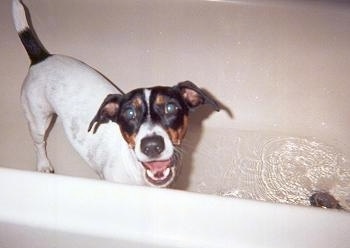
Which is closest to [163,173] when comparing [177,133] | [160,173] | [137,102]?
[160,173]

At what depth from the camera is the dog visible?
1.26 meters

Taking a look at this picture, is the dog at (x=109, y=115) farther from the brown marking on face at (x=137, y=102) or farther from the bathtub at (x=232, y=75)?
the bathtub at (x=232, y=75)

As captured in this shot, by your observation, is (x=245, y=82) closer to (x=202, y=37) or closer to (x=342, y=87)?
(x=202, y=37)

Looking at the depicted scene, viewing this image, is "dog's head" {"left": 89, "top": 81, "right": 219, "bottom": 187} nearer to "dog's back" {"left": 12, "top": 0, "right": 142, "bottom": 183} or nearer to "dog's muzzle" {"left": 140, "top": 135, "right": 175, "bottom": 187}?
"dog's muzzle" {"left": 140, "top": 135, "right": 175, "bottom": 187}

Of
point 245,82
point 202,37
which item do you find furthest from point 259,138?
point 202,37

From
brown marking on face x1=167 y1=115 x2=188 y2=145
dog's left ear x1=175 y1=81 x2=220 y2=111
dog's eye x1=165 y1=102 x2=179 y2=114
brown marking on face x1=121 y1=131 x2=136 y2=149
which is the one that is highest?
dog's left ear x1=175 y1=81 x2=220 y2=111

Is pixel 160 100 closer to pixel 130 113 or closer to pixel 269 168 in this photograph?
pixel 130 113

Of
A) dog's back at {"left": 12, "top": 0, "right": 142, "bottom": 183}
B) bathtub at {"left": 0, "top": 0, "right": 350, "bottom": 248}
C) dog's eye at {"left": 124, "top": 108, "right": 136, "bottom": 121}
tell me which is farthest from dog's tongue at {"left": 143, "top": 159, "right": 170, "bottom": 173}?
bathtub at {"left": 0, "top": 0, "right": 350, "bottom": 248}

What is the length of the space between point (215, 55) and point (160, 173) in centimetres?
88

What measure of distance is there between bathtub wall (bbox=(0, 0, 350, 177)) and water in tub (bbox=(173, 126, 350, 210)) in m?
0.06

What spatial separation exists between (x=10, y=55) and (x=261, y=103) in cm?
129

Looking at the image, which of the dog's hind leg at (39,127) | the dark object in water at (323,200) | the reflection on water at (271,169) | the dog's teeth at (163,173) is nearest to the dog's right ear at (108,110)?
the dog's teeth at (163,173)

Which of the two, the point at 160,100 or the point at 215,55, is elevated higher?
the point at 215,55

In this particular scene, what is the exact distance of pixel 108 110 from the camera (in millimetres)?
1353
